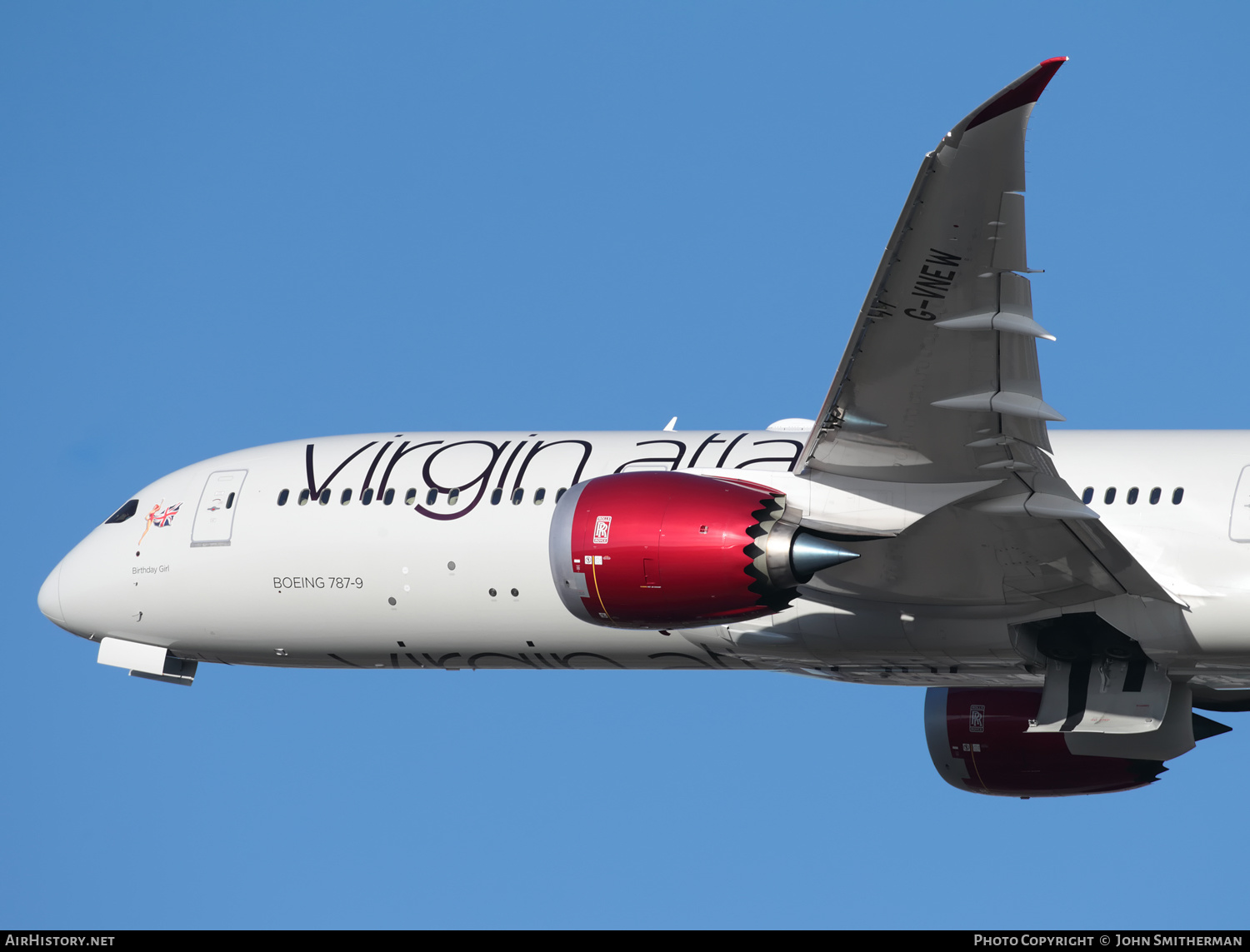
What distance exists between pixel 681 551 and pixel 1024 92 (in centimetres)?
635

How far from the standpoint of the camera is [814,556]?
17.5 metres

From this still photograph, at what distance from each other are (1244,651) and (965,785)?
18.9ft

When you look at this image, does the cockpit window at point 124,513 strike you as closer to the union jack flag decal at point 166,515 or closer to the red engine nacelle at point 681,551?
the union jack flag decal at point 166,515

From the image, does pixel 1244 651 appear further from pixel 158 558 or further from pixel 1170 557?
pixel 158 558

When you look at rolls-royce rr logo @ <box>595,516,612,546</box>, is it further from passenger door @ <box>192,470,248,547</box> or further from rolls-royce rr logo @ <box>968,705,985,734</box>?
rolls-royce rr logo @ <box>968,705,985,734</box>

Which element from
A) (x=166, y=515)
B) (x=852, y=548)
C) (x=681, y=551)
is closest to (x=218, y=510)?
(x=166, y=515)

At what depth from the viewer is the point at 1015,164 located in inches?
536

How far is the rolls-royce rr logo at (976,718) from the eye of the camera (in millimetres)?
23547

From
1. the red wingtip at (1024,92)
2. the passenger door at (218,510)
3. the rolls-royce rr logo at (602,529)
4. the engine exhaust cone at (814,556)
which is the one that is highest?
the passenger door at (218,510)

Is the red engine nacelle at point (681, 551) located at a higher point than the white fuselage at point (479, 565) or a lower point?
lower

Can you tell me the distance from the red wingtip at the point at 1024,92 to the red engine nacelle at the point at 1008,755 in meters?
11.6

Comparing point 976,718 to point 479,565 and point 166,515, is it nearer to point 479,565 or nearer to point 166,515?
point 479,565

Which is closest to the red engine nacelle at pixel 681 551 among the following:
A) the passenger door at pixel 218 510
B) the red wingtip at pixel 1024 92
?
the red wingtip at pixel 1024 92
